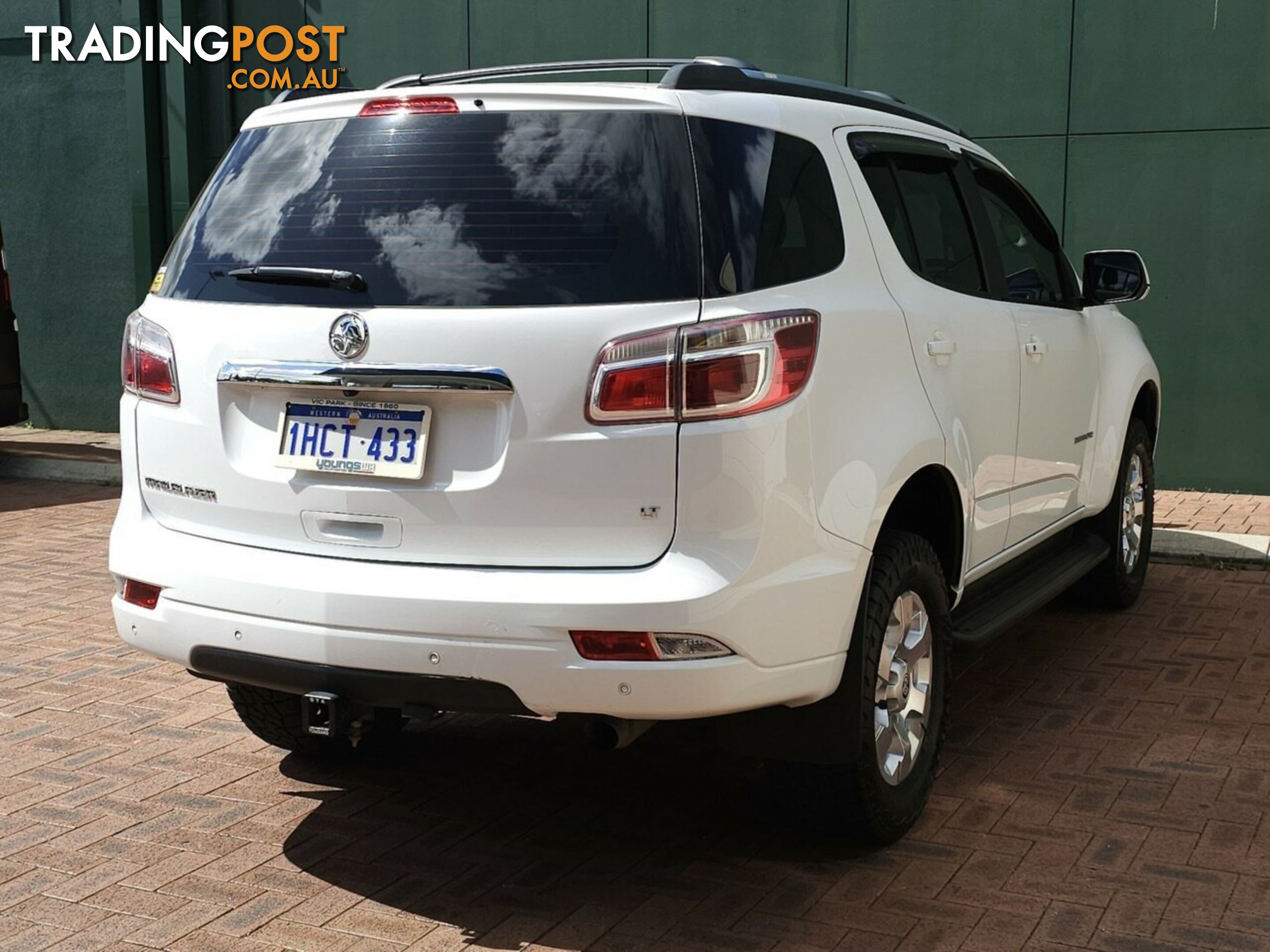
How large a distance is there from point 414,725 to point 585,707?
198cm

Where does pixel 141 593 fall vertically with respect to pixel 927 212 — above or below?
below

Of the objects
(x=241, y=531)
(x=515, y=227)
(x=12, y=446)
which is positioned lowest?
(x=12, y=446)

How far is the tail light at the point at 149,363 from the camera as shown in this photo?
3.86m

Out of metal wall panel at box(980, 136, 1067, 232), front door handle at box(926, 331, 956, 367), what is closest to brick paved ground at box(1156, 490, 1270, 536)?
metal wall panel at box(980, 136, 1067, 232)

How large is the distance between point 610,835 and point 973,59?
752 cm

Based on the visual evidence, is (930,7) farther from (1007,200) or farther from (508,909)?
(508,909)

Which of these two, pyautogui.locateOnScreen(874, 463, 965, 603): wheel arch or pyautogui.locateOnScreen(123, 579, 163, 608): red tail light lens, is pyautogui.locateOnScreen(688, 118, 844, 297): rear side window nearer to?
pyautogui.locateOnScreen(874, 463, 965, 603): wheel arch

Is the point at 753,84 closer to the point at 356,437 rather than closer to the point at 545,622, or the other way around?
the point at 356,437

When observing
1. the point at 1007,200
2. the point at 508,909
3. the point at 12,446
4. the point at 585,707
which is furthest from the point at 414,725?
the point at 12,446

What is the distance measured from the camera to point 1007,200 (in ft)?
18.4

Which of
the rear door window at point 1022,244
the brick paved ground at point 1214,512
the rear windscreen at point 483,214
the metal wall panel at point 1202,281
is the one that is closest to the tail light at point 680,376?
the rear windscreen at point 483,214

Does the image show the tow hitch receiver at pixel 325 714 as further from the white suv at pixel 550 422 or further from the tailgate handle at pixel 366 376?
the tailgate handle at pixel 366 376

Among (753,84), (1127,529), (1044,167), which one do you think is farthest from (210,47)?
(753,84)

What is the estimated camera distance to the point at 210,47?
13.2 meters
